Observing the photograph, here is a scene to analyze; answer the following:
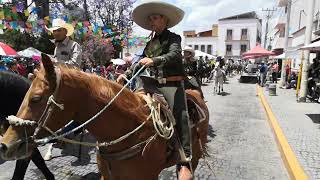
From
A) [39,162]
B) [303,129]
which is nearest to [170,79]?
[39,162]

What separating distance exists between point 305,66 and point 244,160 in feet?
30.7

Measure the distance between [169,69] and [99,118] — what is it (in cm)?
105

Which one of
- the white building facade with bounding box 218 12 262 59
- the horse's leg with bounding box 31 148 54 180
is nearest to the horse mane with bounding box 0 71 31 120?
the horse's leg with bounding box 31 148 54 180

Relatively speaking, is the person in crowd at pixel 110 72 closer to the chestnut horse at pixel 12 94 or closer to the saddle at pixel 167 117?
the chestnut horse at pixel 12 94

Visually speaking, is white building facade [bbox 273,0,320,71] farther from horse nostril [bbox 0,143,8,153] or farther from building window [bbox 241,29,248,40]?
building window [bbox 241,29,248,40]

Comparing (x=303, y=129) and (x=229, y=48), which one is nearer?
(x=303, y=129)

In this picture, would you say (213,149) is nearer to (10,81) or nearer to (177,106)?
(177,106)

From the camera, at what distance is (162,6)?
3455mm

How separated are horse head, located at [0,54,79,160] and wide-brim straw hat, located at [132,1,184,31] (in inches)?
54.1

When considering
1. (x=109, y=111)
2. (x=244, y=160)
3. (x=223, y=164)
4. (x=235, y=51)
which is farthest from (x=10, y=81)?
(x=235, y=51)

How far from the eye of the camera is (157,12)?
354 cm

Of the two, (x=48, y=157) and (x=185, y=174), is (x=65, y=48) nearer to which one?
(x=48, y=157)

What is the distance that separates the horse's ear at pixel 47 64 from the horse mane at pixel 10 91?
6.97 ft

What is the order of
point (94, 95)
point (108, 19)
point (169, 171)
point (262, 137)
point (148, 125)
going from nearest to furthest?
1. point (94, 95)
2. point (148, 125)
3. point (169, 171)
4. point (262, 137)
5. point (108, 19)
